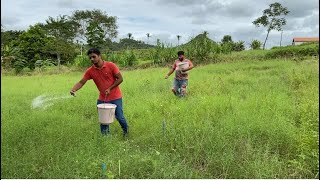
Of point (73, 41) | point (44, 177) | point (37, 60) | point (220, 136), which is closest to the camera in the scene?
point (44, 177)

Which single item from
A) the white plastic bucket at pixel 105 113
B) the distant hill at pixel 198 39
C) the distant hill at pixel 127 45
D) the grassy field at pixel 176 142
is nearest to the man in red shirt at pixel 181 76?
the grassy field at pixel 176 142

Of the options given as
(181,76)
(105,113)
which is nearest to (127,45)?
(181,76)

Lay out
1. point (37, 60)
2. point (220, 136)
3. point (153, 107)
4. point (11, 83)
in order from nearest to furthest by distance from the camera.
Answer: point (11, 83) < point (220, 136) < point (153, 107) < point (37, 60)

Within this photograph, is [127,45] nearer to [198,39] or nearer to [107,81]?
[198,39]

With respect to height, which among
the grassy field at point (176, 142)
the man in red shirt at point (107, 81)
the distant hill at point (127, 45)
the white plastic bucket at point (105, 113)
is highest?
the distant hill at point (127, 45)

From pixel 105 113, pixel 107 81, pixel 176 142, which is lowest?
pixel 176 142

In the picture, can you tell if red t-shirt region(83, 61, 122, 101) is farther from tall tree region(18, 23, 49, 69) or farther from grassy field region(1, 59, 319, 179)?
tall tree region(18, 23, 49, 69)

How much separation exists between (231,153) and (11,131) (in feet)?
9.61

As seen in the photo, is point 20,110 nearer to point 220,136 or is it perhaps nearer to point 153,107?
point 153,107

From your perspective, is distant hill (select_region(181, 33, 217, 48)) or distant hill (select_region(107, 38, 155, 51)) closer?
distant hill (select_region(181, 33, 217, 48))

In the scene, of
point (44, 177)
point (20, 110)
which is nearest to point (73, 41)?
point (20, 110)

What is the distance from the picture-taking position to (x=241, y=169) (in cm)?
400

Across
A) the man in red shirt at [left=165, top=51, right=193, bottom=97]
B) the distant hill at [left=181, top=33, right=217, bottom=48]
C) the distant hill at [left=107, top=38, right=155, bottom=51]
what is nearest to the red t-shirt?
the man in red shirt at [left=165, top=51, right=193, bottom=97]

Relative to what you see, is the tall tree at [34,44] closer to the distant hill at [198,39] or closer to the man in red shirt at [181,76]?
the distant hill at [198,39]
